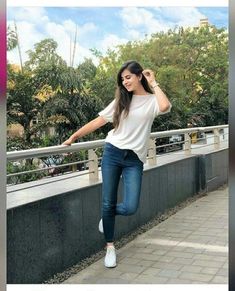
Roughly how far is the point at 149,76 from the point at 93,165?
97 cm

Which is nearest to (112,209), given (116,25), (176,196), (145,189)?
(145,189)

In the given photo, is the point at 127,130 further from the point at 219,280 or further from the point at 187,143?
the point at 187,143

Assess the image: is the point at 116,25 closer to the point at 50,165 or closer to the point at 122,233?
the point at 50,165

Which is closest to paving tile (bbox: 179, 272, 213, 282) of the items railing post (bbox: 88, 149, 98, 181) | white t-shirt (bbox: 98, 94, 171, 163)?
white t-shirt (bbox: 98, 94, 171, 163)

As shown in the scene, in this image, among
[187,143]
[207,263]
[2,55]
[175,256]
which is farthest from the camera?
[187,143]

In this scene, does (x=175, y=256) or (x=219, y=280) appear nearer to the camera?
(x=219, y=280)

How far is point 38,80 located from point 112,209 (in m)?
1.05

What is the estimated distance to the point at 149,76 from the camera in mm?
3002

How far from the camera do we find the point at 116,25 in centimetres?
315

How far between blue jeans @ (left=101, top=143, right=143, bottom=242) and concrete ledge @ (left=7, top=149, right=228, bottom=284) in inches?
10.3

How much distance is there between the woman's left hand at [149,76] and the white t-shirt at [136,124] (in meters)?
0.11

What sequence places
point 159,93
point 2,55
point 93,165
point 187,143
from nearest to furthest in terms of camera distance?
point 2,55
point 159,93
point 93,165
point 187,143

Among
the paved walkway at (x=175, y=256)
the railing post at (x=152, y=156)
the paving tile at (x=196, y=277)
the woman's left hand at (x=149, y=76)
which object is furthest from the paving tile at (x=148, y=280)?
the railing post at (x=152, y=156)

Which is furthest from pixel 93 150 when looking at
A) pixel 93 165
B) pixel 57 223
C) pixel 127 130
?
pixel 57 223
